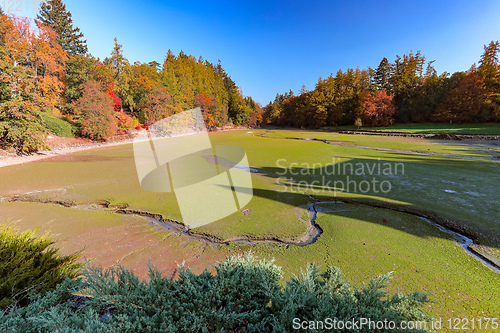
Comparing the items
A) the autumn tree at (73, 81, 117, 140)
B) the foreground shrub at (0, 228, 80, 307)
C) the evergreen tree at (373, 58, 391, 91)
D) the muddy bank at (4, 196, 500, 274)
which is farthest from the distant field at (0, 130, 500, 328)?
the evergreen tree at (373, 58, 391, 91)

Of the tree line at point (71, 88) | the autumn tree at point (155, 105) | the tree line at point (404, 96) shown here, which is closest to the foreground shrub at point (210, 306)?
the tree line at point (71, 88)

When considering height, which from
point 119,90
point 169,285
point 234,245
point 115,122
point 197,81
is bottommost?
point 234,245

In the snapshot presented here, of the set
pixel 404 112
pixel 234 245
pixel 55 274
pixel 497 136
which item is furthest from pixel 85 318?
pixel 404 112

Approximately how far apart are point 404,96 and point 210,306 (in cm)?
4916

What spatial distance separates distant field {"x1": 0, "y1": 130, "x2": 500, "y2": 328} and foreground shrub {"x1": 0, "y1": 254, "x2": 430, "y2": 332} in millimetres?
1035

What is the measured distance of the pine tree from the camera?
31.9 m

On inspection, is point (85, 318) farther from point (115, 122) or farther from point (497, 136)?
point (497, 136)

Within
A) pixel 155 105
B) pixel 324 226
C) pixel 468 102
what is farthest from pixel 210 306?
pixel 468 102

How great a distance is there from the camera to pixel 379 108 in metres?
35.3

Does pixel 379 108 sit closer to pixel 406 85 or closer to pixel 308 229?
pixel 406 85

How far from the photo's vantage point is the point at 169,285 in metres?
1.58

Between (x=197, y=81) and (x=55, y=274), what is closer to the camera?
(x=55, y=274)

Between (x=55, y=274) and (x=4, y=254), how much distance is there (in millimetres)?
584

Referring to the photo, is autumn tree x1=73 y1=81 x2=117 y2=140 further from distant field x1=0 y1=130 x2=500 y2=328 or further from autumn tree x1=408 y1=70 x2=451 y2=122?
autumn tree x1=408 y1=70 x2=451 y2=122
